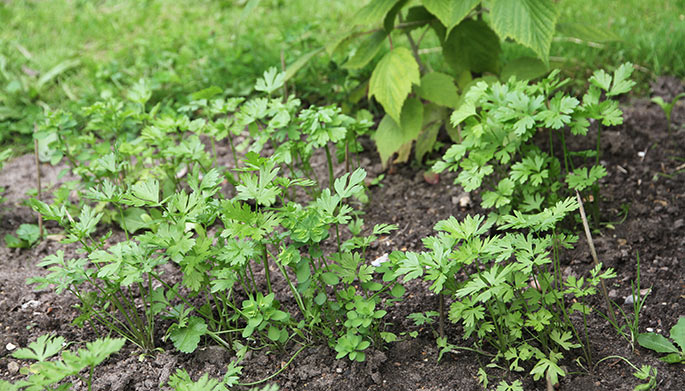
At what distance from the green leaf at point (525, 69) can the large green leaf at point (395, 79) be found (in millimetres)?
430

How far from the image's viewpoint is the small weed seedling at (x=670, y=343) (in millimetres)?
1912

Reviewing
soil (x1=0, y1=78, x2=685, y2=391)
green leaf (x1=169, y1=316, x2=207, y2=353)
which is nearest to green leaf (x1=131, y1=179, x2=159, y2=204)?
green leaf (x1=169, y1=316, x2=207, y2=353)

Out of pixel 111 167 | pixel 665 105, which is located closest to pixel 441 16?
pixel 665 105

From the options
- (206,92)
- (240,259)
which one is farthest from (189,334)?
(206,92)

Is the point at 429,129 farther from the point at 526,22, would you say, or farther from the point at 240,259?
the point at 240,259

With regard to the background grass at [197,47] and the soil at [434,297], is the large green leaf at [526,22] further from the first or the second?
the background grass at [197,47]

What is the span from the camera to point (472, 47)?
2.82 meters

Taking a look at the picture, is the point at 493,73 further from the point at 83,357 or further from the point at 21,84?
the point at 21,84

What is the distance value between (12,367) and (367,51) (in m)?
1.85

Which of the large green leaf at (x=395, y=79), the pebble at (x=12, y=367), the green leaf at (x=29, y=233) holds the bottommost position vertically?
the pebble at (x=12, y=367)

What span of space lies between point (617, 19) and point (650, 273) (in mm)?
2231

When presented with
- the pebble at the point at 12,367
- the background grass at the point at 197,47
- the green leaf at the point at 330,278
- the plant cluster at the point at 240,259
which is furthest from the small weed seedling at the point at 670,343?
the pebble at the point at 12,367

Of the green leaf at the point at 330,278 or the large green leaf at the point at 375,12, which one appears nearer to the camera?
the green leaf at the point at 330,278

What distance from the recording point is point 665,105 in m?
2.82
